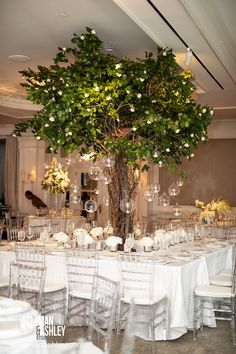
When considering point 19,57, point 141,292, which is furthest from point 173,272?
point 19,57

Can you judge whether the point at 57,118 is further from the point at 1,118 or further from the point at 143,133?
the point at 1,118

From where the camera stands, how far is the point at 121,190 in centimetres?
650

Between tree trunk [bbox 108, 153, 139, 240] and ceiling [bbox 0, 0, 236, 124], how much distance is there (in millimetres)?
1654

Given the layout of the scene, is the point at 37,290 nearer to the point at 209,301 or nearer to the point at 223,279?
the point at 209,301

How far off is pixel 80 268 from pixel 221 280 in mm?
1819

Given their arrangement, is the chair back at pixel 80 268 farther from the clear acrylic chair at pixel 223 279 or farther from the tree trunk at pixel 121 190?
the clear acrylic chair at pixel 223 279

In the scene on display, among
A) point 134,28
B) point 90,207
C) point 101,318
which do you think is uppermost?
point 134,28

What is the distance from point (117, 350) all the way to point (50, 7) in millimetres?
3854

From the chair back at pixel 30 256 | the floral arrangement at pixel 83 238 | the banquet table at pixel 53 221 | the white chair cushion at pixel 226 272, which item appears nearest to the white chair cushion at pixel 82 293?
the chair back at pixel 30 256

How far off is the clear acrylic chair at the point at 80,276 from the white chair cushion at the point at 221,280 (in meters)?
1.57

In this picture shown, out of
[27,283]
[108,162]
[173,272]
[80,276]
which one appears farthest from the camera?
[108,162]

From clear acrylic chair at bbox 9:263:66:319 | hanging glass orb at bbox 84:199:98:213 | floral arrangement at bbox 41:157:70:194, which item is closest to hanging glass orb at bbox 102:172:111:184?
hanging glass orb at bbox 84:199:98:213

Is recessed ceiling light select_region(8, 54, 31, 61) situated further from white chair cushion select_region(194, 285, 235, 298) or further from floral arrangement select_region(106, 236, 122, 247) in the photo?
white chair cushion select_region(194, 285, 235, 298)

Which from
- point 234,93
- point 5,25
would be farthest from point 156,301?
point 234,93
